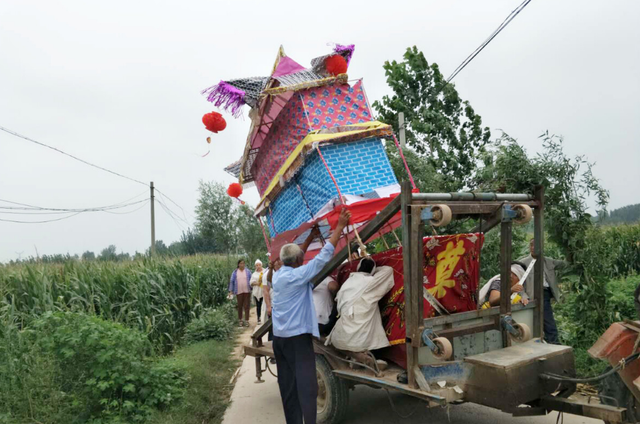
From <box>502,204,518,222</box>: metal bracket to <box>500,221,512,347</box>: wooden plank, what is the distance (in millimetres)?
72

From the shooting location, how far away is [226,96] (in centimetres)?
654

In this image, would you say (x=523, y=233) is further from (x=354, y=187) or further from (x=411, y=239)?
(x=411, y=239)

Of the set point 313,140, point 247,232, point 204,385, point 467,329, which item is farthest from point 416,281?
point 247,232

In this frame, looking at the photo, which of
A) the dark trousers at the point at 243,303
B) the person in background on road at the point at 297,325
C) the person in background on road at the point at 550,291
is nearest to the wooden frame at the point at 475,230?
the person in background on road at the point at 297,325

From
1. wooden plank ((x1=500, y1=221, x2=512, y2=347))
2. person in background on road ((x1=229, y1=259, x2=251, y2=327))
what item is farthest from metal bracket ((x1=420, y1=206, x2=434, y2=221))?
person in background on road ((x1=229, y1=259, x2=251, y2=327))

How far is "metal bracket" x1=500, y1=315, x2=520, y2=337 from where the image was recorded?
4.96 m

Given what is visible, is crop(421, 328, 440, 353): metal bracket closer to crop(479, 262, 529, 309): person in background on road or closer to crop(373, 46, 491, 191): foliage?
crop(479, 262, 529, 309): person in background on road

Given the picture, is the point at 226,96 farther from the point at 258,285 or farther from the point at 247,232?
A: the point at 247,232

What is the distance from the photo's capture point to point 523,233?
10008 mm

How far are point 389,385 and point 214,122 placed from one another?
4.19 metres

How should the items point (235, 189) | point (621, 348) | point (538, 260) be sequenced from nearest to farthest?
1. point (621, 348)
2. point (538, 260)
3. point (235, 189)

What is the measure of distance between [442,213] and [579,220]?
3793 mm

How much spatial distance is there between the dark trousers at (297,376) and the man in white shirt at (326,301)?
2.16 feet

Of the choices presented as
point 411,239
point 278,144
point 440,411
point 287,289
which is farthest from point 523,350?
point 278,144
